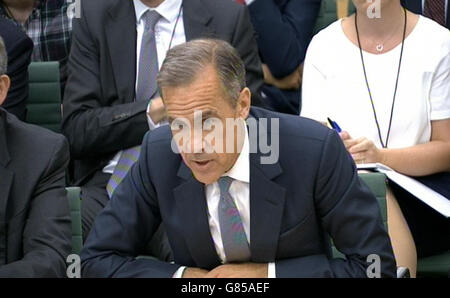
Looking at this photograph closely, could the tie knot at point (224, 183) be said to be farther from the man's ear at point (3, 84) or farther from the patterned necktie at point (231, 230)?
the man's ear at point (3, 84)

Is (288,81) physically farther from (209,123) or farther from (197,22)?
(209,123)

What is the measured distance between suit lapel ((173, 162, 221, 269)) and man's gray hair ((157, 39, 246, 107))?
27cm

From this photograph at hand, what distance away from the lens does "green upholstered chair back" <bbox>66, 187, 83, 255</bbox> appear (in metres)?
3.16

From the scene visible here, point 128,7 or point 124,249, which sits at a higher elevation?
point 128,7

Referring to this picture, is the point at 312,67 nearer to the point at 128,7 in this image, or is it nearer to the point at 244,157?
the point at 128,7

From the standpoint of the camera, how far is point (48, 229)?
289 cm

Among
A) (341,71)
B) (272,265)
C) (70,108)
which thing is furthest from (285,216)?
(70,108)

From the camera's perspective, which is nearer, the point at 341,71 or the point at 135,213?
the point at 135,213

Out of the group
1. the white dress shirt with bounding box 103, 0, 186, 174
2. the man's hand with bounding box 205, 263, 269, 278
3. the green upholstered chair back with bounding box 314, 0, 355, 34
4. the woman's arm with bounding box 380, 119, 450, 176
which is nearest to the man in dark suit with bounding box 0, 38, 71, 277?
the man's hand with bounding box 205, 263, 269, 278

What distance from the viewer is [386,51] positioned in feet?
12.9

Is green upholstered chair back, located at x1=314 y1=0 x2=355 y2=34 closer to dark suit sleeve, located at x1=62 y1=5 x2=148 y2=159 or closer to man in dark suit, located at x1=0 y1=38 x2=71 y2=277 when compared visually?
dark suit sleeve, located at x1=62 y1=5 x2=148 y2=159

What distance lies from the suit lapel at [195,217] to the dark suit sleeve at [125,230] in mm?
87

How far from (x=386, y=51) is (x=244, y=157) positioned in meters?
1.36

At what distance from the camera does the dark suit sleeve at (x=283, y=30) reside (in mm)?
4914
